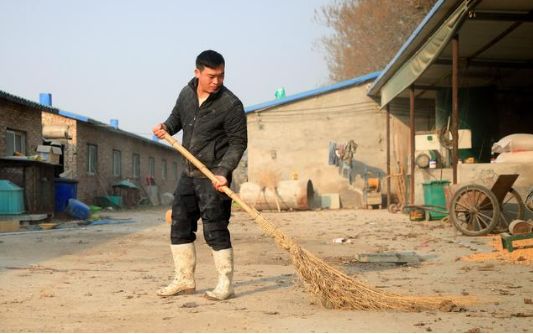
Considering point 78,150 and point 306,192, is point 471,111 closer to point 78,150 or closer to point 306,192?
point 306,192

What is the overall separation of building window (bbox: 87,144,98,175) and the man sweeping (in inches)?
816

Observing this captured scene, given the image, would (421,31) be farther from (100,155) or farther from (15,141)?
(100,155)

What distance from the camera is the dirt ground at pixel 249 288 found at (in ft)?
11.3

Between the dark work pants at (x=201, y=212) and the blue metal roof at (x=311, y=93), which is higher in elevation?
the blue metal roof at (x=311, y=93)

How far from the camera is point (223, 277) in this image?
14.1 feet

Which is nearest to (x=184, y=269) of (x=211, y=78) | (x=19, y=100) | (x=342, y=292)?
(x=342, y=292)

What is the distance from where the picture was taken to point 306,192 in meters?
18.4

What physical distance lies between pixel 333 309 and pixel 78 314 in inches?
66.4

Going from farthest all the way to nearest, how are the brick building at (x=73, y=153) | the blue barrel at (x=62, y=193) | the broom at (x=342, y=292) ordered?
the blue barrel at (x=62, y=193)
the brick building at (x=73, y=153)
the broom at (x=342, y=292)

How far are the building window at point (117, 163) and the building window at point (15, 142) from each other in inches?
378

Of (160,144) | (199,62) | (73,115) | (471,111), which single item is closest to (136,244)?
(199,62)

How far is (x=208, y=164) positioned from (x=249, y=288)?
3.64 feet

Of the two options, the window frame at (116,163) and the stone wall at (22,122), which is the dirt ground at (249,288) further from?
the window frame at (116,163)

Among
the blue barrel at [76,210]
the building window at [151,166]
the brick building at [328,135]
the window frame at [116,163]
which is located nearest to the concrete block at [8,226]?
the blue barrel at [76,210]
